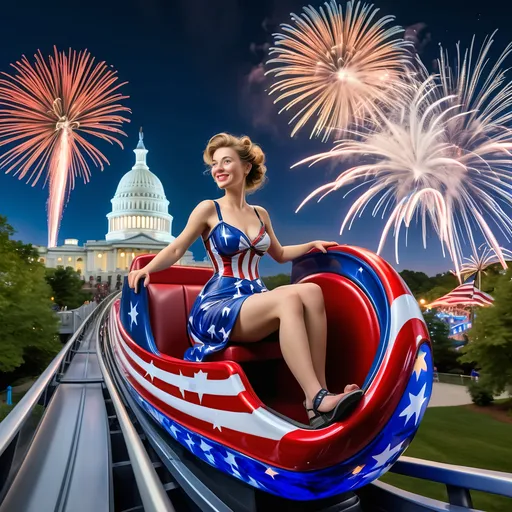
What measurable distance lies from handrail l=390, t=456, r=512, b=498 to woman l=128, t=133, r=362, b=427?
2.55ft

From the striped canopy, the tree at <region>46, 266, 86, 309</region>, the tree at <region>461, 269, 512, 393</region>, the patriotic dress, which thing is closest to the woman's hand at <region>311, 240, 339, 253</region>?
the patriotic dress

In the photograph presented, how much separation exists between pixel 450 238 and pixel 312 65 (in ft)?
23.8

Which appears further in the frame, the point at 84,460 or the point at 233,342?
the point at 84,460

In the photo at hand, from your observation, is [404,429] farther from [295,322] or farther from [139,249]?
[139,249]

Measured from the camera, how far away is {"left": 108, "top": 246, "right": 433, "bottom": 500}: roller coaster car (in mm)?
1767

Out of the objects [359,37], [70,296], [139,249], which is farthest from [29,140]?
[139,249]

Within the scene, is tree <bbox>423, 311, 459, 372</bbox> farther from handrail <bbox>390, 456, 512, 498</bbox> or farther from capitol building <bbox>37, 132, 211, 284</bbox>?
capitol building <bbox>37, 132, 211, 284</bbox>

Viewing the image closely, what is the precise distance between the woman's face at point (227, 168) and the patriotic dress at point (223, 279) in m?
0.16

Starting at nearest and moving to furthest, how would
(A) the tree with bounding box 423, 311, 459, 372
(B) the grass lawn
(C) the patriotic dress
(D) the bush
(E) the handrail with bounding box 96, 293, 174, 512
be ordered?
(E) the handrail with bounding box 96, 293, 174, 512 < (C) the patriotic dress < (B) the grass lawn < (D) the bush < (A) the tree with bounding box 423, 311, 459, 372

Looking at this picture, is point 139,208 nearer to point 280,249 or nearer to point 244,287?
point 280,249

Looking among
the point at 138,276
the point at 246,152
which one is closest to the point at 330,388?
the point at 138,276

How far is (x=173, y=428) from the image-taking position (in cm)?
271

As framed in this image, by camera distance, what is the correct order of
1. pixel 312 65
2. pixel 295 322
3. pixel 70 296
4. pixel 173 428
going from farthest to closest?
pixel 70 296 < pixel 312 65 < pixel 173 428 < pixel 295 322

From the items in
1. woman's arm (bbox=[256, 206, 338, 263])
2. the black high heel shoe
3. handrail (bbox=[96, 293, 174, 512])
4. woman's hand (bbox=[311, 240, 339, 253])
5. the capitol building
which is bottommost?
handrail (bbox=[96, 293, 174, 512])
